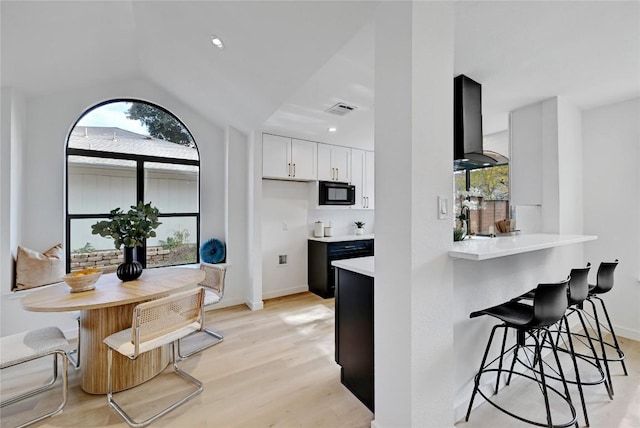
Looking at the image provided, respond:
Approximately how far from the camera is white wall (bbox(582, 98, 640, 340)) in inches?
111

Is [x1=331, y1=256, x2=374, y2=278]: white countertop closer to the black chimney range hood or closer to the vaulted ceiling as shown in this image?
the black chimney range hood

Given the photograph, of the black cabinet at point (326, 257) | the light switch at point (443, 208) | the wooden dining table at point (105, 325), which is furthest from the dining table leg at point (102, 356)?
the black cabinet at point (326, 257)

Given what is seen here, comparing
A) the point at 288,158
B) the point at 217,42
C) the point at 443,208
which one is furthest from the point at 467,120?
the point at 288,158

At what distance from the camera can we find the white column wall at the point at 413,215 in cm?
142

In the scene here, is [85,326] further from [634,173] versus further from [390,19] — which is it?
[634,173]

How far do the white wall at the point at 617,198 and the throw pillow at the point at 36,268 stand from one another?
5722 millimetres

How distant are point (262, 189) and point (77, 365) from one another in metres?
2.72

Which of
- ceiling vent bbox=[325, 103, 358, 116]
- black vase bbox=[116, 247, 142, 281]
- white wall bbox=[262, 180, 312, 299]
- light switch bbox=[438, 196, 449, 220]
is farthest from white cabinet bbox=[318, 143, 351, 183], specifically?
light switch bbox=[438, 196, 449, 220]

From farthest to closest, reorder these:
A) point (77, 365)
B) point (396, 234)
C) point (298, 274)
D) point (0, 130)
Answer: point (298, 274) → point (0, 130) → point (77, 365) → point (396, 234)

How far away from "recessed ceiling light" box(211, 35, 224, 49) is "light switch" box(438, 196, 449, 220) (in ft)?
7.07

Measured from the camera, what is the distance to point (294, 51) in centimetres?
205

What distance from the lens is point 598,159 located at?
302cm

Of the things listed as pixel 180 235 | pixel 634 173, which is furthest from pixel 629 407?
pixel 180 235

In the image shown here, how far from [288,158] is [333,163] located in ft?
2.65
